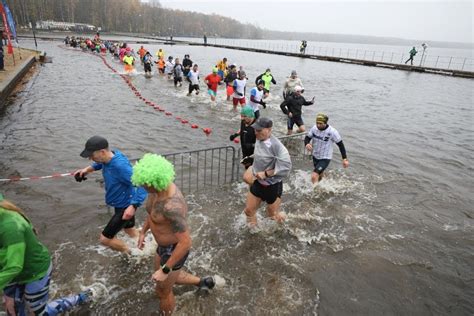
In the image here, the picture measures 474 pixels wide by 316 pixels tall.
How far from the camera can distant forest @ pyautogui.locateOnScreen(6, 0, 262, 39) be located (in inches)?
3516

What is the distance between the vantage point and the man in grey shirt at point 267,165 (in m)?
4.62

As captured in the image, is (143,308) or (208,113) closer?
(143,308)

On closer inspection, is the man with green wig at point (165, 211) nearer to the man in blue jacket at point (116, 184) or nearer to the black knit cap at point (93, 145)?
the man in blue jacket at point (116, 184)

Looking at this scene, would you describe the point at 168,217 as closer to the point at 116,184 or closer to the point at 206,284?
the point at 116,184

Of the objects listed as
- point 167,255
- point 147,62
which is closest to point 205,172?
point 167,255

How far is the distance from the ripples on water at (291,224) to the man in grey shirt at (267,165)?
2.94ft

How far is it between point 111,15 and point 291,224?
131151 mm

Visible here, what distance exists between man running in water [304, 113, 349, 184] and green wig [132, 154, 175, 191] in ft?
13.7

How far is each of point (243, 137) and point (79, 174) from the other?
309 cm

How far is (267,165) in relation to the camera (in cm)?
476

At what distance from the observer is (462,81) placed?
94.7 feet

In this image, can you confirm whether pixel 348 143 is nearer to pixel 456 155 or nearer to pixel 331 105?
pixel 456 155

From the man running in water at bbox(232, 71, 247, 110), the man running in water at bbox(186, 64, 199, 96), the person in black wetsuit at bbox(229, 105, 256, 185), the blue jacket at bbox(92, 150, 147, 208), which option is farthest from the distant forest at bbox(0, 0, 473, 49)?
the blue jacket at bbox(92, 150, 147, 208)

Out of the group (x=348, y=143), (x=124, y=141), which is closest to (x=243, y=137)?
(x=124, y=141)
